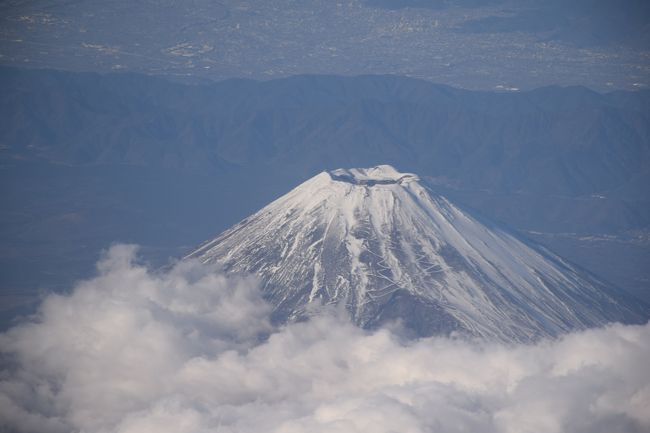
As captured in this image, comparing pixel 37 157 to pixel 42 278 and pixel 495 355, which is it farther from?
pixel 495 355

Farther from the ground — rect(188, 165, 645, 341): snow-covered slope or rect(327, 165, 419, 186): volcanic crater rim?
rect(327, 165, 419, 186): volcanic crater rim

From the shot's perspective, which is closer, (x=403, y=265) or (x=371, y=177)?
(x=403, y=265)

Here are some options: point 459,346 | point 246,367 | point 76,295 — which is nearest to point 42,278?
point 76,295

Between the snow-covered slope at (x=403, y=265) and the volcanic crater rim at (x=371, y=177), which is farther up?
the volcanic crater rim at (x=371, y=177)

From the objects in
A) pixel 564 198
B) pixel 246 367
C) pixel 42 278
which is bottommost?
pixel 564 198

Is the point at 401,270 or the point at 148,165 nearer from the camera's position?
the point at 401,270

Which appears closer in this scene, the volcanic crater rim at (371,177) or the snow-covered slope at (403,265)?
the snow-covered slope at (403,265)

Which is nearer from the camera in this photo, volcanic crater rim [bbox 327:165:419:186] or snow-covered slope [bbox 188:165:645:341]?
snow-covered slope [bbox 188:165:645:341]

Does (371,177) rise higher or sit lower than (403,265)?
higher
